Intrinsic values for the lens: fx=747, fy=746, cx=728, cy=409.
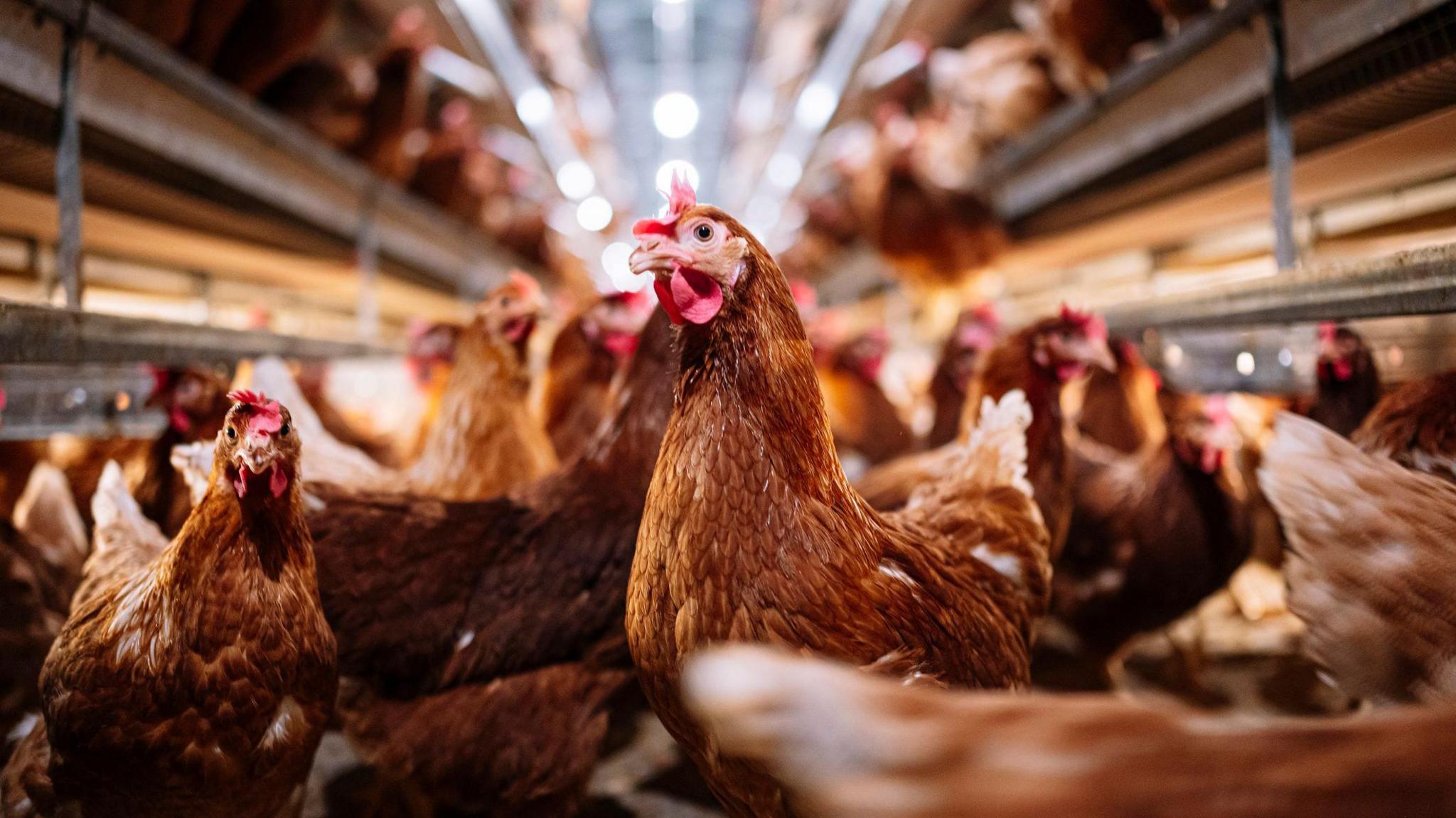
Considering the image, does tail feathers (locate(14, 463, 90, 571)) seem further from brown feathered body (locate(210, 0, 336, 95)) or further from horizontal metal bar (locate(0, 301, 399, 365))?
brown feathered body (locate(210, 0, 336, 95))

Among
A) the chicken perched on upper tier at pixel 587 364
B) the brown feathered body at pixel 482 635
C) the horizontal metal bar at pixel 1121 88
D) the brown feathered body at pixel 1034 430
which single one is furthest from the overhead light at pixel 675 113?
the brown feathered body at pixel 482 635

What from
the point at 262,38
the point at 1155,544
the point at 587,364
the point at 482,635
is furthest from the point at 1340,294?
the point at 262,38

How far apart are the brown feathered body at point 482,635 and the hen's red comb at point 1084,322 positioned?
4.08ft

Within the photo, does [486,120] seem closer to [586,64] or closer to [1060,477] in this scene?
[586,64]

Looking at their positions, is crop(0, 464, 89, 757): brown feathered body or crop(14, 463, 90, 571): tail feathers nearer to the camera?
crop(0, 464, 89, 757): brown feathered body

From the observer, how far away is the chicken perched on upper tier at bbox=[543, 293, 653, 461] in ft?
9.01

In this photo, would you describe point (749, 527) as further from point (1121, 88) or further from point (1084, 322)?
point (1121, 88)

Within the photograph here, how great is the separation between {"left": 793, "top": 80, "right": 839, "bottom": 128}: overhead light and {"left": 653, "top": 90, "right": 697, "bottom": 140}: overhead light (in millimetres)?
2205

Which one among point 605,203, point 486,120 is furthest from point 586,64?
point 605,203

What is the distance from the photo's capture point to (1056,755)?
0.54 meters

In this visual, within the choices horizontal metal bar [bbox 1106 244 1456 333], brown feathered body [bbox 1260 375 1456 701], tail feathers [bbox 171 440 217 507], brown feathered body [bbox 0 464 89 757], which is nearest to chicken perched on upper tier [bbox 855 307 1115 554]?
horizontal metal bar [bbox 1106 244 1456 333]

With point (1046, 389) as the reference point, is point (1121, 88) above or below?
above

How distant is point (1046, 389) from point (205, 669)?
86.3 inches

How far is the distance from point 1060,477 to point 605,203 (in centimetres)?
767
